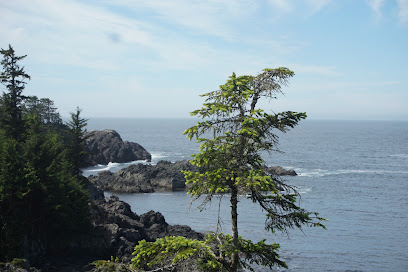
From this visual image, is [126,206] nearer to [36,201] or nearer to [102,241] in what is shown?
[102,241]

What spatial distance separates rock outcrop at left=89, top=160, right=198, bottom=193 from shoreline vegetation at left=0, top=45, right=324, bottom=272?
3.34 feet

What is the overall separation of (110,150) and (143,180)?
3466 cm

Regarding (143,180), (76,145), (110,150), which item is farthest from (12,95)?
(110,150)

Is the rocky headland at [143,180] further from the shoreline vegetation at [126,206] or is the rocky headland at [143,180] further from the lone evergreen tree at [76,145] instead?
the lone evergreen tree at [76,145]

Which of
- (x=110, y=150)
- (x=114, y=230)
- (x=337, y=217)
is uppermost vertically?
(x=110, y=150)

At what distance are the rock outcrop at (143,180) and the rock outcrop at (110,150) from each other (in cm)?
2336

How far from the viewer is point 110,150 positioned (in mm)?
104062

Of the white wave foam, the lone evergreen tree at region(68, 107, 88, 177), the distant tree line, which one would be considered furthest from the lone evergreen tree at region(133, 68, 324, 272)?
the white wave foam

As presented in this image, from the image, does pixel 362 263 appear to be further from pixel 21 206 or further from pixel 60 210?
pixel 21 206

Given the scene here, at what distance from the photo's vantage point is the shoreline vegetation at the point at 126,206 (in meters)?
10.8

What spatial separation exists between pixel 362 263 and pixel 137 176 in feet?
158

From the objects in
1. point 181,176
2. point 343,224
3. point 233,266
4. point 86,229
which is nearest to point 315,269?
point 343,224

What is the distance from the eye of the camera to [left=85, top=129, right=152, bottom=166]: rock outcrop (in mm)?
101738

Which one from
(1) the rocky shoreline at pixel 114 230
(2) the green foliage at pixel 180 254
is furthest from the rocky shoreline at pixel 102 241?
(2) the green foliage at pixel 180 254
